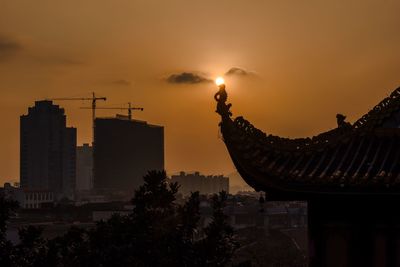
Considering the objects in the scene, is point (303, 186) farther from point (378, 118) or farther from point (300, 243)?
point (300, 243)

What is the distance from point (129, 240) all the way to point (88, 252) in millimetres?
901

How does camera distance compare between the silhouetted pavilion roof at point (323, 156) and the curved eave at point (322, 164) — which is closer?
the curved eave at point (322, 164)

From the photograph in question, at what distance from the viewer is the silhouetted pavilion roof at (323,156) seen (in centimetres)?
979

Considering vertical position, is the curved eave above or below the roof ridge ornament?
below

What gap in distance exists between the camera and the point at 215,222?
54.8ft

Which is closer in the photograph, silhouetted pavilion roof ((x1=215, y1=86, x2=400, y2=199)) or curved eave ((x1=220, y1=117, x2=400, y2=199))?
curved eave ((x1=220, y1=117, x2=400, y2=199))

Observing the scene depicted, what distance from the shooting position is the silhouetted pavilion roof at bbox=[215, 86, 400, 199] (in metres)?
9.79

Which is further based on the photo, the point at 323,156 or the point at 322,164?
the point at 323,156

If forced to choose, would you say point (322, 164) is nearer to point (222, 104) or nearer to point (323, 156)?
point (323, 156)

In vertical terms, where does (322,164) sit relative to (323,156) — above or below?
below

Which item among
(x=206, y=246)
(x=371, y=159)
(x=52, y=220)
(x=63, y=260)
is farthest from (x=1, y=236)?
(x=52, y=220)

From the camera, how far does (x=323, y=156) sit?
34.4 ft

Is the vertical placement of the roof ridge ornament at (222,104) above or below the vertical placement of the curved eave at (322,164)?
above

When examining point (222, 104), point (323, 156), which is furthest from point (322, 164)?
point (222, 104)
